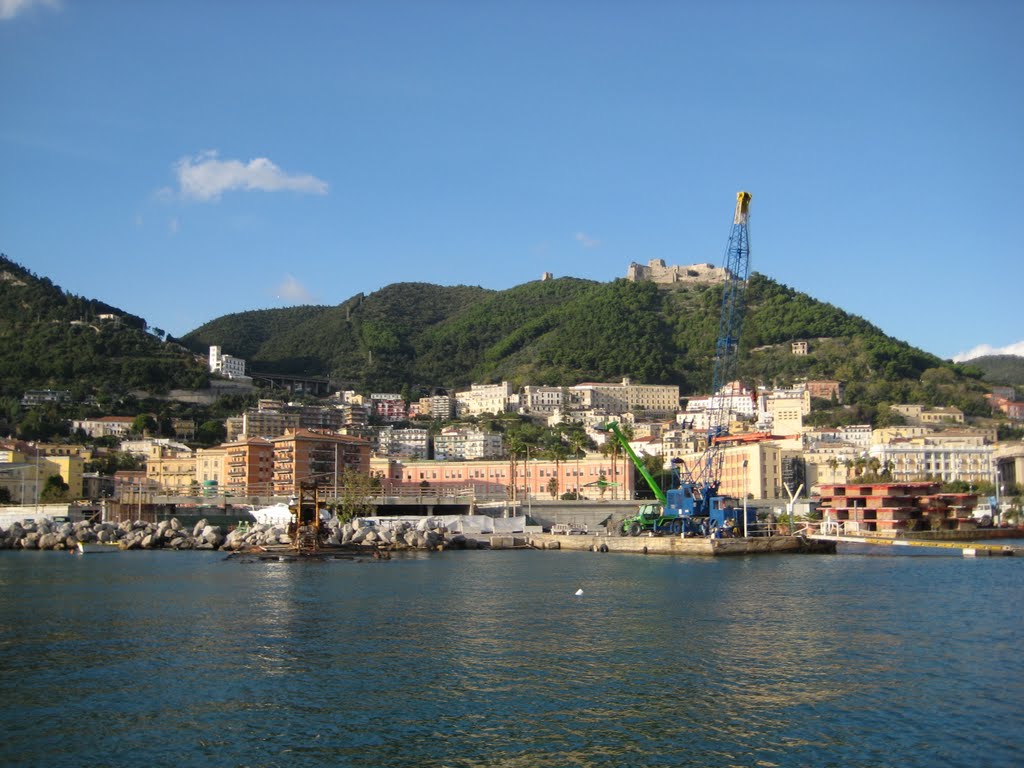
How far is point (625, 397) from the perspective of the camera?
176 metres

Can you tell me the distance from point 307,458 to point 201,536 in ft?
106

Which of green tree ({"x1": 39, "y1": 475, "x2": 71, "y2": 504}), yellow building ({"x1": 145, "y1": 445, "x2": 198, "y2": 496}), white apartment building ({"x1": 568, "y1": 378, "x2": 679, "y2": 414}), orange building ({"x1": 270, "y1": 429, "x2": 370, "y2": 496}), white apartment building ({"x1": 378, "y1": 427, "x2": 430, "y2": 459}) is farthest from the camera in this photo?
white apartment building ({"x1": 568, "y1": 378, "x2": 679, "y2": 414})

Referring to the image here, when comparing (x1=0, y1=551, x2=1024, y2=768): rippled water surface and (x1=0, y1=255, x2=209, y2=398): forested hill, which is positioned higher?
(x1=0, y1=255, x2=209, y2=398): forested hill

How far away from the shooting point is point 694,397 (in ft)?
588

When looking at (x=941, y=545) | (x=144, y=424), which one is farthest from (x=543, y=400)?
(x=941, y=545)

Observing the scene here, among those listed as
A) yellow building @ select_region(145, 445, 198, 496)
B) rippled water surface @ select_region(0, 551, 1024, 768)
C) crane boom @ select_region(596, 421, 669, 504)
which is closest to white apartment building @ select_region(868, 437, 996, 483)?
crane boom @ select_region(596, 421, 669, 504)

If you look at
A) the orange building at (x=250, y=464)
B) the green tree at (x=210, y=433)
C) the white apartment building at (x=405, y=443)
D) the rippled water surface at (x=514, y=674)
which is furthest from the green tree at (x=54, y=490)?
the white apartment building at (x=405, y=443)

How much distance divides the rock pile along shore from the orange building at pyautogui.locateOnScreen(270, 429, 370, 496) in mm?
25940

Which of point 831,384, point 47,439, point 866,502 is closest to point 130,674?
point 866,502

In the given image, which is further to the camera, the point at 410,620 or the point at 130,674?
the point at 410,620

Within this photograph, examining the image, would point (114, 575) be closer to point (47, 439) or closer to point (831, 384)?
point (47, 439)

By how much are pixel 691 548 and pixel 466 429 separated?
9392cm

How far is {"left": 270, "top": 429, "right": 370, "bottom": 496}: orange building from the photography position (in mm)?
101750

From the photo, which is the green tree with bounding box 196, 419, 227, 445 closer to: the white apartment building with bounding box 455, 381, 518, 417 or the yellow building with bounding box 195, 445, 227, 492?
the yellow building with bounding box 195, 445, 227, 492
